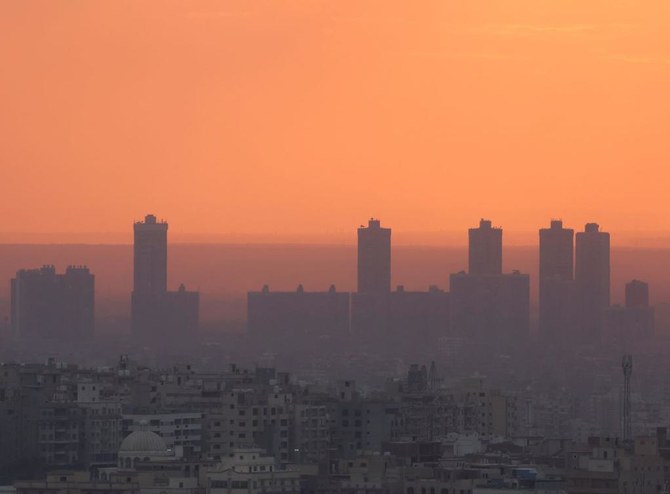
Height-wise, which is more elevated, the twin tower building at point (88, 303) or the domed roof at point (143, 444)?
the twin tower building at point (88, 303)

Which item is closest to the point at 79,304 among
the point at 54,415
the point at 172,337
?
the point at 172,337

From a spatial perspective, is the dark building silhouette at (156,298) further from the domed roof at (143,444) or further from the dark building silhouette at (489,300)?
the domed roof at (143,444)

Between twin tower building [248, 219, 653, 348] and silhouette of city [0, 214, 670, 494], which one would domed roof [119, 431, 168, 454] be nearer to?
silhouette of city [0, 214, 670, 494]

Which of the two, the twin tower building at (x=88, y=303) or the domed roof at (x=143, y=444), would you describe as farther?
the twin tower building at (x=88, y=303)

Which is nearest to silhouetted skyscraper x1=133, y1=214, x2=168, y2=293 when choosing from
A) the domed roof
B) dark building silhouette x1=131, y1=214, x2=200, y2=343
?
dark building silhouette x1=131, y1=214, x2=200, y2=343

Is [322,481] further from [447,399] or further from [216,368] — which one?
[216,368]

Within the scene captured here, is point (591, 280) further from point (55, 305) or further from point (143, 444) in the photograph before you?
point (143, 444)

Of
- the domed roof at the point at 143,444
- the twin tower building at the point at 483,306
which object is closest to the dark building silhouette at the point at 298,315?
the twin tower building at the point at 483,306
